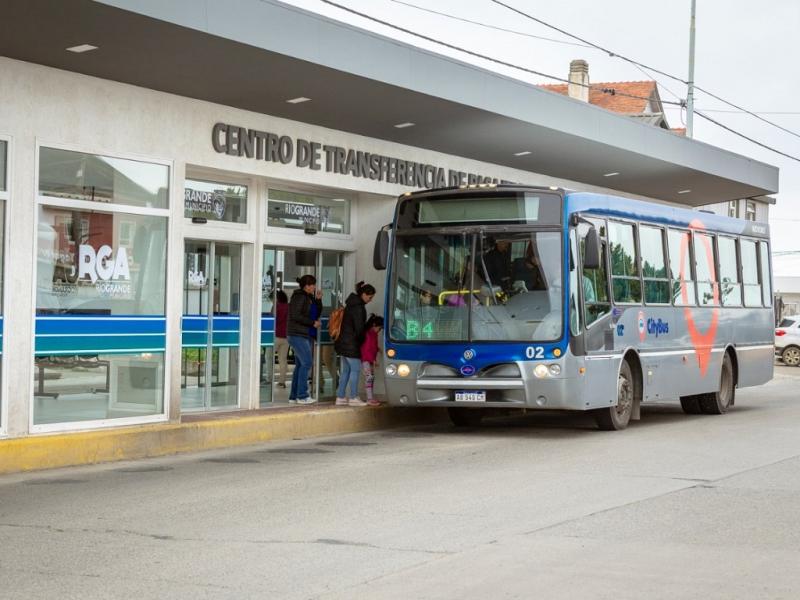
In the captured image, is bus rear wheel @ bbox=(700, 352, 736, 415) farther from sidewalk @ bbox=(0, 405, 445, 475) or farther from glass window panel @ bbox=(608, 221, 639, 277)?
sidewalk @ bbox=(0, 405, 445, 475)

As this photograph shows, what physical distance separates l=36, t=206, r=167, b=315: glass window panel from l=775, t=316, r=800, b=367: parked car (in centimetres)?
2910

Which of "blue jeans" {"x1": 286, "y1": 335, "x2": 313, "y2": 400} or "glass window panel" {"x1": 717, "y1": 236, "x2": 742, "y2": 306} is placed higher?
"glass window panel" {"x1": 717, "y1": 236, "x2": 742, "y2": 306}

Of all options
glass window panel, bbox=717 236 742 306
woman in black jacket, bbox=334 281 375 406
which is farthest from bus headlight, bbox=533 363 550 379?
glass window panel, bbox=717 236 742 306

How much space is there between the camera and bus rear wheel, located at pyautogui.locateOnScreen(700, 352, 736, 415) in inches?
794

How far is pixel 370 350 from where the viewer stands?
18.4 metres

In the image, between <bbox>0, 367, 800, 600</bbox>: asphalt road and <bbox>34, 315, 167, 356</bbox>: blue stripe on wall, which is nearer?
<bbox>0, 367, 800, 600</bbox>: asphalt road

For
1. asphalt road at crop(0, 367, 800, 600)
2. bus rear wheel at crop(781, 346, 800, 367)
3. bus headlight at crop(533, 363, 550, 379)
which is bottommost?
asphalt road at crop(0, 367, 800, 600)

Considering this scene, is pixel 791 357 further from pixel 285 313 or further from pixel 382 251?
pixel 382 251

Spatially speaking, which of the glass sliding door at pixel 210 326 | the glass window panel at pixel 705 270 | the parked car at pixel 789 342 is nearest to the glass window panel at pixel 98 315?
the glass sliding door at pixel 210 326

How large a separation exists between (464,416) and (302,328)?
8.71 ft

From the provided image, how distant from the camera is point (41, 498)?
10.7 metres

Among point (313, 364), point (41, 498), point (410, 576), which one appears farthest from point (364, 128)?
point (410, 576)

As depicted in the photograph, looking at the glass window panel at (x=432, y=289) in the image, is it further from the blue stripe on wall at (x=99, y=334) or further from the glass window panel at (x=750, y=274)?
the glass window panel at (x=750, y=274)

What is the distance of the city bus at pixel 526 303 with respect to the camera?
15.6 meters
